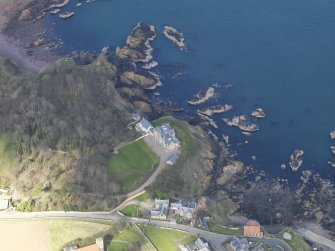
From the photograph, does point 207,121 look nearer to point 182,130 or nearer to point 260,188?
point 182,130

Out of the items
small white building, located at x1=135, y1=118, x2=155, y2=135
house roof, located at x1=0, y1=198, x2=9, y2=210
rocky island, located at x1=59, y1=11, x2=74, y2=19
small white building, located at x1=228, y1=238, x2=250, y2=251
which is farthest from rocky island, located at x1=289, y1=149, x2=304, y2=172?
rocky island, located at x1=59, y1=11, x2=74, y2=19

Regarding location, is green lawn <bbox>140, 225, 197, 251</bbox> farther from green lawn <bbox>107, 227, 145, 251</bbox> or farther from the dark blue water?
the dark blue water

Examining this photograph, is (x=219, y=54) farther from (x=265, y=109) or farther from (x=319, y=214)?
(x=319, y=214)

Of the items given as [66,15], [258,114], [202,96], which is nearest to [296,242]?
[258,114]

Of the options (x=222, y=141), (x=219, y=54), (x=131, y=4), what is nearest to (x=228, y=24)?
(x=219, y=54)

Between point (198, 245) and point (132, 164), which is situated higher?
point (132, 164)

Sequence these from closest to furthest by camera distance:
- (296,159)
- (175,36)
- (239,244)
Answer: (239,244) → (296,159) → (175,36)

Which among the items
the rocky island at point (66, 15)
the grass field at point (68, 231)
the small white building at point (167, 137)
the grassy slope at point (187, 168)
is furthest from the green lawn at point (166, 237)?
the rocky island at point (66, 15)
